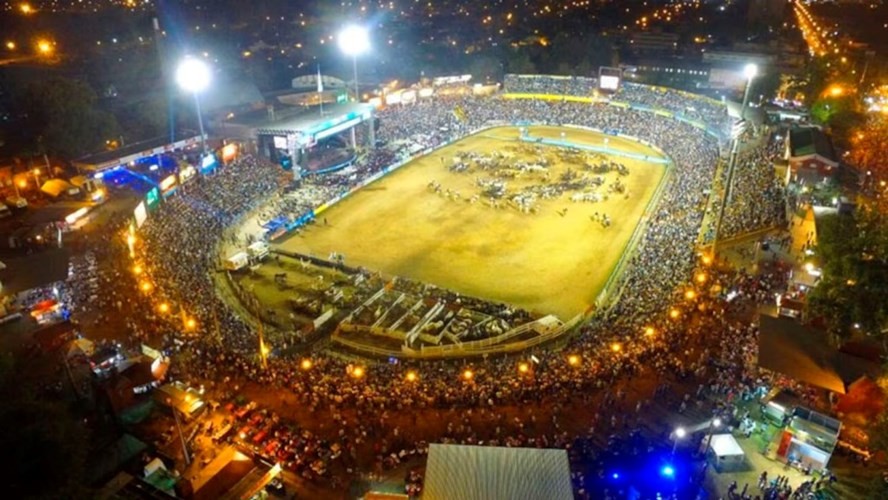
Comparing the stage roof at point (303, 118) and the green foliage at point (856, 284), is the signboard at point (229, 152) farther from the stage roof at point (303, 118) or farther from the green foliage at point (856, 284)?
the green foliage at point (856, 284)

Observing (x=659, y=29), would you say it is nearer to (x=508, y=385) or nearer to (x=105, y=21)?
(x=105, y=21)

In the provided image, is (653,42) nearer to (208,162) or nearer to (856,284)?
(208,162)

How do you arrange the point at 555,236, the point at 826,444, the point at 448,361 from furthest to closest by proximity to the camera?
the point at 555,236 < the point at 448,361 < the point at 826,444

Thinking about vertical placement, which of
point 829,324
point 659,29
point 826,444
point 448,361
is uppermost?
point 659,29

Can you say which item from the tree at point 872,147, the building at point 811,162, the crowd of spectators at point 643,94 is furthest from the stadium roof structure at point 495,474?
the crowd of spectators at point 643,94

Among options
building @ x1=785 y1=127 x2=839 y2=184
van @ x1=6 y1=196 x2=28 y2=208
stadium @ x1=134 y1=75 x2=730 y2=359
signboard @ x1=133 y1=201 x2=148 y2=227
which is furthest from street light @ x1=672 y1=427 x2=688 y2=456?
van @ x1=6 y1=196 x2=28 y2=208

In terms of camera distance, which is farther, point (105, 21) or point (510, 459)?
point (105, 21)

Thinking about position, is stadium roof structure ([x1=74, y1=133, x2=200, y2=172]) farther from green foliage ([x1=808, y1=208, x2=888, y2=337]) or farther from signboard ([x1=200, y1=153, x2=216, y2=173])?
green foliage ([x1=808, y1=208, x2=888, y2=337])

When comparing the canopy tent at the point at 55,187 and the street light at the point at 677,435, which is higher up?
the canopy tent at the point at 55,187

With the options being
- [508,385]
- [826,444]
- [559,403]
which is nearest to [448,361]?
[508,385]
